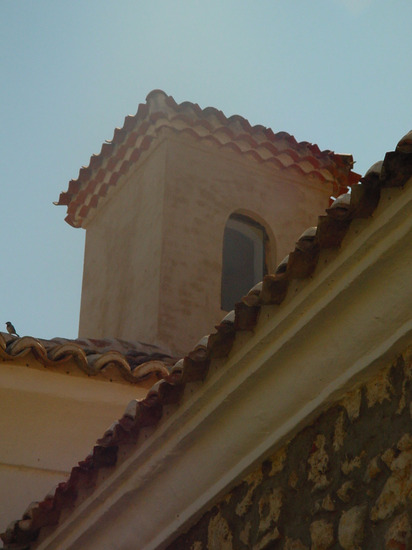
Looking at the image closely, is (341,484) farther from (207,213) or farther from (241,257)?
(241,257)

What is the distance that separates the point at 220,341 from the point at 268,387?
0.92ft

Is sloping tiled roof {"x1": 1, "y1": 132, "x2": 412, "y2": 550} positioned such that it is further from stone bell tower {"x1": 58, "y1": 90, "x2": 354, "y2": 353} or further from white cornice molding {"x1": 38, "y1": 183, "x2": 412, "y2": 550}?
stone bell tower {"x1": 58, "y1": 90, "x2": 354, "y2": 353}

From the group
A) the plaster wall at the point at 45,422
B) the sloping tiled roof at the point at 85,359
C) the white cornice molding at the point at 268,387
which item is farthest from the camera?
the plaster wall at the point at 45,422

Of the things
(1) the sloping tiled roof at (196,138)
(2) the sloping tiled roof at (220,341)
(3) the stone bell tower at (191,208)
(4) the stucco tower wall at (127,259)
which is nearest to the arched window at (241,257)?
(3) the stone bell tower at (191,208)

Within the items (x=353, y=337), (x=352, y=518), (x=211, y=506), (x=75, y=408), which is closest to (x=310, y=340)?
(x=353, y=337)

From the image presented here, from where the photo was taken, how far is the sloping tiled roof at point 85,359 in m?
6.78

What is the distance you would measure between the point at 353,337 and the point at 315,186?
671 cm

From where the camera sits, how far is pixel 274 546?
4.01 m

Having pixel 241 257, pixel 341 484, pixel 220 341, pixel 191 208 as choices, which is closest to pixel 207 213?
pixel 191 208

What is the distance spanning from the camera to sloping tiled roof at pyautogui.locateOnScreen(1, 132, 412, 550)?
3498 millimetres

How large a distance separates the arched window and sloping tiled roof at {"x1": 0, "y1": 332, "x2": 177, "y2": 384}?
2634mm

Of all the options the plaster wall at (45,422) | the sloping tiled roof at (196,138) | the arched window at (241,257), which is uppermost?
the sloping tiled roof at (196,138)

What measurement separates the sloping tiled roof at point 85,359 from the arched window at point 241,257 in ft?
8.64

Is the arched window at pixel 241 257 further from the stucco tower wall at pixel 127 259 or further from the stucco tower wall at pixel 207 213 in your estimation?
the stucco tower wall at pixel 127 259
